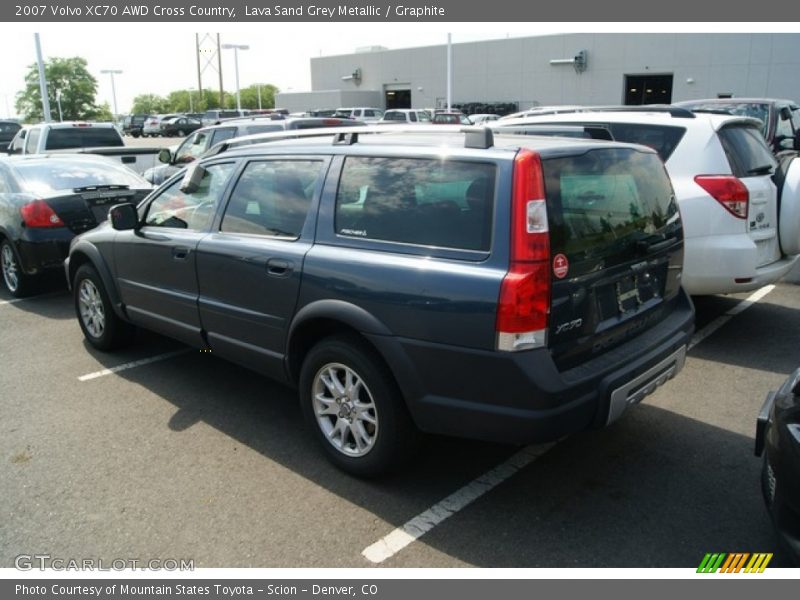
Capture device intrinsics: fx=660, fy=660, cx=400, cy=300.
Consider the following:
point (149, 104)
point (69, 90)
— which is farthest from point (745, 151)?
point (149, 104)

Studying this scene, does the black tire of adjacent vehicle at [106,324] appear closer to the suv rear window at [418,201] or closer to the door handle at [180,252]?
the door handle at [180,252]

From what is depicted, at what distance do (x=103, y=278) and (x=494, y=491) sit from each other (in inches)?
144

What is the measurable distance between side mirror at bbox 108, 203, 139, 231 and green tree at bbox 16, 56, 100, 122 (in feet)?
210

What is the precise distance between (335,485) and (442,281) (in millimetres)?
1334

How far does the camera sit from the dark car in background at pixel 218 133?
10900 mm

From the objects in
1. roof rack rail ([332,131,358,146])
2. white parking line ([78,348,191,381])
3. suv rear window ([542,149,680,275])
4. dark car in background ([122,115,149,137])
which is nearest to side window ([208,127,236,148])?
white parking line ([78,348,191,381])

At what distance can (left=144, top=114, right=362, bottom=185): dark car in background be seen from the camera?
10900mm

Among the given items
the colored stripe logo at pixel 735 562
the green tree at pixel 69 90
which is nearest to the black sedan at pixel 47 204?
the colored stripe logo at pixel 735 562

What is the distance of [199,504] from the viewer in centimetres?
342

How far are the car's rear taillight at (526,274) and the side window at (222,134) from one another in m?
9.86

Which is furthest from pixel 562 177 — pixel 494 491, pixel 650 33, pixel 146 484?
pixel 650 33

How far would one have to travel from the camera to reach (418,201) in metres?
3.28

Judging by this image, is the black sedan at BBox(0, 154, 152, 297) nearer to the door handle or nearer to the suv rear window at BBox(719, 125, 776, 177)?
the door handle

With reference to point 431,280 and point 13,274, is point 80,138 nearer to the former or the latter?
point 13,274
